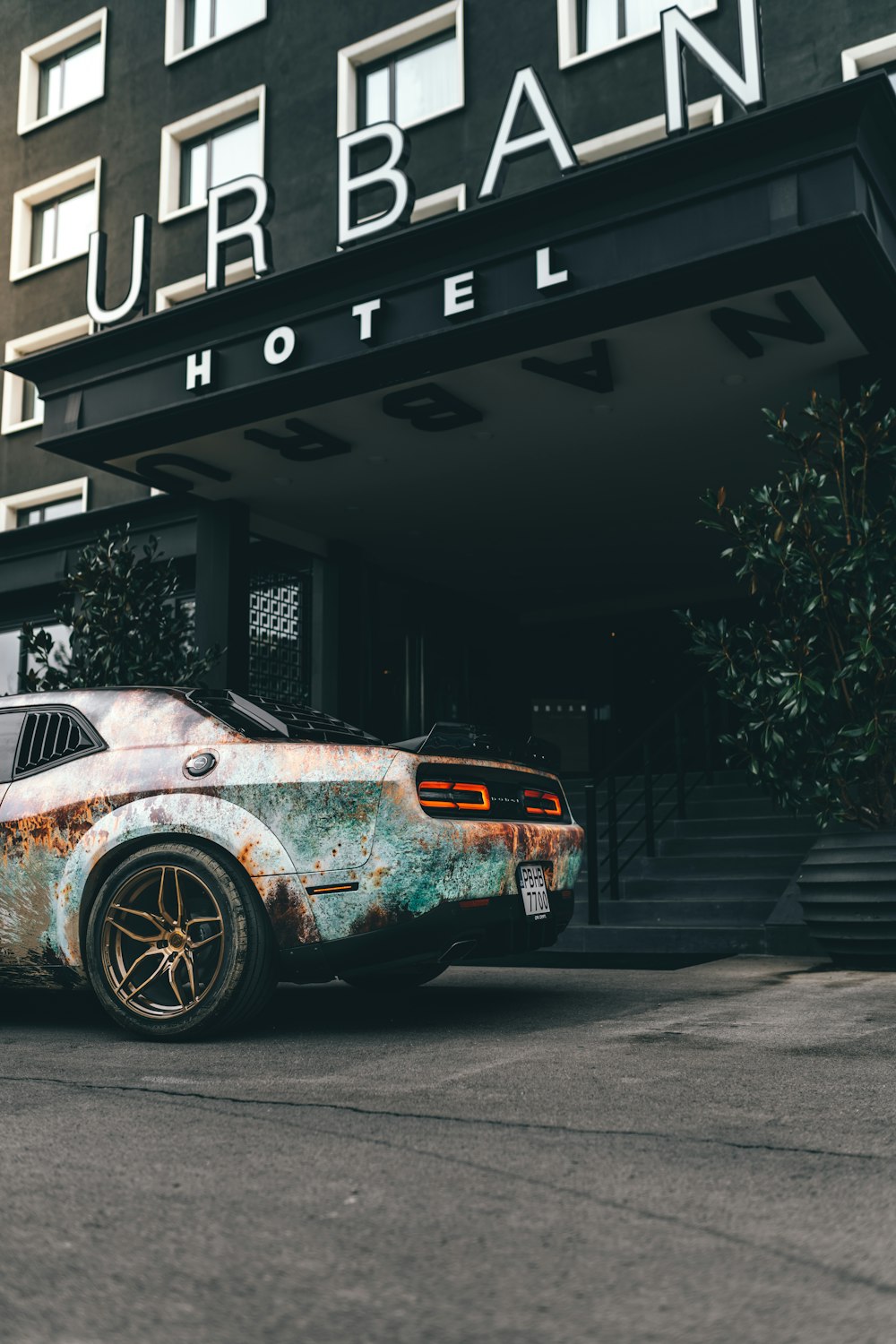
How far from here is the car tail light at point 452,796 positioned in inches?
187

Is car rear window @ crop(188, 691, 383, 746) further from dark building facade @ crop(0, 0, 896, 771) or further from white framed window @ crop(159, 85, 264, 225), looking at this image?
white framed window @ crop(159, 85, 264, 225)

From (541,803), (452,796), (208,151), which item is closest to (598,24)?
(208,151)

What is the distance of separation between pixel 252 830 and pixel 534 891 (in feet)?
4.03

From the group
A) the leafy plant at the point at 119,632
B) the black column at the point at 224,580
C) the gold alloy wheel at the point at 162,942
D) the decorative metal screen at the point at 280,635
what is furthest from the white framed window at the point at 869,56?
the gold alloy wheel at the point at 162,942

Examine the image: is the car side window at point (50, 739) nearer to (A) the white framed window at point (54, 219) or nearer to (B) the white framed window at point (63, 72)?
(A) the white framed window at point (54, 219)

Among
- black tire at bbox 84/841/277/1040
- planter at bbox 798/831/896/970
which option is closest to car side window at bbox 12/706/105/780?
black tire at bbox 84/841/277/1040

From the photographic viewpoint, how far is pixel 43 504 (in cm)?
1842

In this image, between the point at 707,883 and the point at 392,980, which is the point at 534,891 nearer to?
the point at 392,980

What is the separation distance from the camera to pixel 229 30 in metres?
17.5

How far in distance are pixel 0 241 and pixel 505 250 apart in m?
14.0

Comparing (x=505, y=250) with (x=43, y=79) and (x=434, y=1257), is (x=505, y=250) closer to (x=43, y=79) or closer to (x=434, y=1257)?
(x=434, y=1257)

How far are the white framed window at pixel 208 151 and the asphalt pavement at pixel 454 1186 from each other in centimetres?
1497

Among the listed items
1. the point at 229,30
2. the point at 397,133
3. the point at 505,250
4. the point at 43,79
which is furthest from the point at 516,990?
the point at 43,79

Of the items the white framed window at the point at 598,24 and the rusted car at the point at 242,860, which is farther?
the white framed window at the point at 598,24
